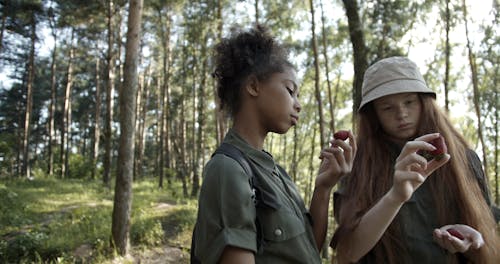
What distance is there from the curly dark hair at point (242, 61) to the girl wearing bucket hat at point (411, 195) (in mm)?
589

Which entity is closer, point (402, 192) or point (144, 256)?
point (402, 192)

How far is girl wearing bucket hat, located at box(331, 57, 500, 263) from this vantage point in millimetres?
1584

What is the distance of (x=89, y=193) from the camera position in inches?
531

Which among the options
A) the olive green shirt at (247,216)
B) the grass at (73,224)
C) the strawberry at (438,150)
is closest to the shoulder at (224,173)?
the olive green shirt at (247,216)

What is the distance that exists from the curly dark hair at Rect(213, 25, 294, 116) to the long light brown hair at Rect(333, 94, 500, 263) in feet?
2.28

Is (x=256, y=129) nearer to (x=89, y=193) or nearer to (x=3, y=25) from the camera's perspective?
(x=89, y=193)

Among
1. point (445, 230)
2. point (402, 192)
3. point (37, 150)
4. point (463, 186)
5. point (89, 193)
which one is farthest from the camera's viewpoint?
point (37, 150)

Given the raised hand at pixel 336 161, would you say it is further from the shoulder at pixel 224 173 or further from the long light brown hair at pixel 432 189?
the shoulder at pixel 224 173

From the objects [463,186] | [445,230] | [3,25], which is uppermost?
[3,25]

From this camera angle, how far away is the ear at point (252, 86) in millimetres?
1568

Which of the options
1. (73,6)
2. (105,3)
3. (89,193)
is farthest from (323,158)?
(73,6)

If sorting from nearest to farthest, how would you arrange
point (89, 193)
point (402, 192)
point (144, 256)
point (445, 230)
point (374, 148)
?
1. point (402, 192)
2. point (445, 230)
3. point (374, 148)
4. point (144, 256)
5. point (89, 193)

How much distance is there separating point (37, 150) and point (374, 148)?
4014 centimetres

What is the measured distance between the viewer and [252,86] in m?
1.58
